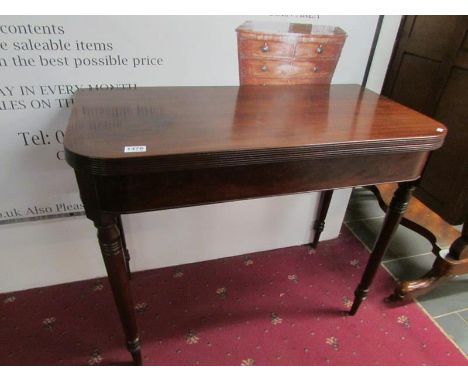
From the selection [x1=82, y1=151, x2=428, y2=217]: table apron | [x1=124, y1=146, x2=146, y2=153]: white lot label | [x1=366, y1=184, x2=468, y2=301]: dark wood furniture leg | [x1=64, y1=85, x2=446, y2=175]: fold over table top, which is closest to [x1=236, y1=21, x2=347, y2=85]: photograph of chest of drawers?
[x1=64, y1=85, x2=446, y2=175]: fold over table top

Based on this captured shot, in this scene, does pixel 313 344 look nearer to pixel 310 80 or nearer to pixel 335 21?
pixel 310 80

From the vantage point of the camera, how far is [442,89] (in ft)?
5.31

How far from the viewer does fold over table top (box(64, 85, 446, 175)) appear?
607mm

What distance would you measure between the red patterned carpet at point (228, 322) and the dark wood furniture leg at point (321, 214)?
6.0 inches

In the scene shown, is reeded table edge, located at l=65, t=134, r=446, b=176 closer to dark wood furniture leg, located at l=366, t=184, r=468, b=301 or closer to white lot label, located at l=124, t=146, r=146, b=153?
white lot label, located at l=124, t=146, r=146, b=153

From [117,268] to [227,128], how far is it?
405 millimetres

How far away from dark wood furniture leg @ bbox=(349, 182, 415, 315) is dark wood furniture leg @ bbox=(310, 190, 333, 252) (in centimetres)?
36

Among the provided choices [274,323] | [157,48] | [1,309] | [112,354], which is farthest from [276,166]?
[1,309]

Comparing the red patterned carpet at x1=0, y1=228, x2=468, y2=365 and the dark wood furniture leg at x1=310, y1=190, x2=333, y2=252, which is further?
the dark wood furniture leg at x1=310, y1=190, x2=333, y2=252

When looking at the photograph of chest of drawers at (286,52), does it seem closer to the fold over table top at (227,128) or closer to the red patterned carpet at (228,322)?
the fold over table top at (227,128)

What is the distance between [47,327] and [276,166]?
1005 millimetres

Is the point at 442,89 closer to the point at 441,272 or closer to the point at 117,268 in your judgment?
the point at 441,272

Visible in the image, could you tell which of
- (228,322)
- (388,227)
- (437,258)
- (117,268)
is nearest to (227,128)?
(117,268)

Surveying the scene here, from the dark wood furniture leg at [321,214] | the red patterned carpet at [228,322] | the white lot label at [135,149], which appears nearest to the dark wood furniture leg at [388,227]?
the red patterned carpet at [228,322]
